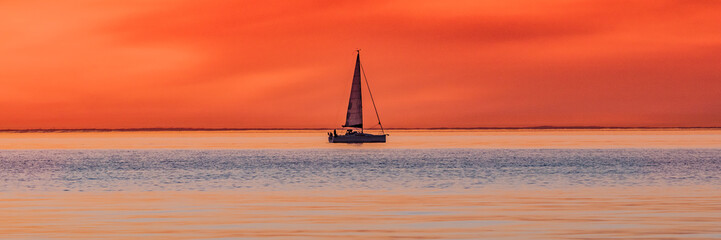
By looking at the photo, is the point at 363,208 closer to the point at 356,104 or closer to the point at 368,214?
the point at 368,214

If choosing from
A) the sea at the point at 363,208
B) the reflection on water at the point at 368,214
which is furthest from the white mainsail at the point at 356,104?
the reflection on water at the point at 368,214

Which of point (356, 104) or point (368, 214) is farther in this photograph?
point (356, 104)

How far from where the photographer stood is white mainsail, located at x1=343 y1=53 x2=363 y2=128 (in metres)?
141

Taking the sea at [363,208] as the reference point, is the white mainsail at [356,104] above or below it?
above

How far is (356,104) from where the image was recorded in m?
143

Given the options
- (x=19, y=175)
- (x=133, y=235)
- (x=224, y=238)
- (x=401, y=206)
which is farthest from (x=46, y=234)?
(x=19, y=175)

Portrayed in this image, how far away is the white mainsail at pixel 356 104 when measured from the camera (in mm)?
141375

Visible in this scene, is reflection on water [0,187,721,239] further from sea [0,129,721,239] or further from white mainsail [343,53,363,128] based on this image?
white mainsail [343,53,363,128]

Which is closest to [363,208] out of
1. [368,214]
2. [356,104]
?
[368,214]

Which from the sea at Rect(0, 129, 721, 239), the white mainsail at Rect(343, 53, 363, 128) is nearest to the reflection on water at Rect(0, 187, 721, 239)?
the sea at Rect(0, 129, 721, 239)

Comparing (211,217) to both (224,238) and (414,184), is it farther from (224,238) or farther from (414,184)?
(414,184)

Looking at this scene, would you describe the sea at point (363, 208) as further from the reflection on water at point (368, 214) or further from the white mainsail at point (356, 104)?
the white mainsail at point (356, 104)

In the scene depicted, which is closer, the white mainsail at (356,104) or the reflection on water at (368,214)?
the reflection on water at (368,214)

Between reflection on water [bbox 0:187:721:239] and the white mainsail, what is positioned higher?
the white mainsail
